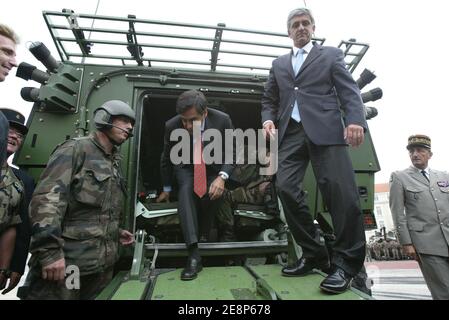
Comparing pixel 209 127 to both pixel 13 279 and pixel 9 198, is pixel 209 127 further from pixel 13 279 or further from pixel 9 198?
pixel 13 279

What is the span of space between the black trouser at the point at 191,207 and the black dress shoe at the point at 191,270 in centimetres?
15

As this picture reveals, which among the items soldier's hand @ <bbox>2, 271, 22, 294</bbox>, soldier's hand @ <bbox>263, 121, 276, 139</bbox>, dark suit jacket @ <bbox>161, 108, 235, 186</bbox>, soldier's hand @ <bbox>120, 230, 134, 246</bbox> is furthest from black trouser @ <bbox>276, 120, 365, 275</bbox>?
soldier's hand @ <bbox>2, 271, 22, 294</bbox>

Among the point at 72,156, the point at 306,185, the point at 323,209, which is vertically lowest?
the point at 323,209

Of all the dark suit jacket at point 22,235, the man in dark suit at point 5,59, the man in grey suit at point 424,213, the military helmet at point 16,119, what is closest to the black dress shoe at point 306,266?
the man in grey suit at point 424,213

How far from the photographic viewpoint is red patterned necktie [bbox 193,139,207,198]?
2645 millimetres

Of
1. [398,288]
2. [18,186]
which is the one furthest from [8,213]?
[398,288]

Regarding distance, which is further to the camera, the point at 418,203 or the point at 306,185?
the point at 418,203

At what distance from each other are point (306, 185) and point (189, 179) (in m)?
1.36

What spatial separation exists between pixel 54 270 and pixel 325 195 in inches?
74.5

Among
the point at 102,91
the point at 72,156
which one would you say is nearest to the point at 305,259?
the point at 72,156

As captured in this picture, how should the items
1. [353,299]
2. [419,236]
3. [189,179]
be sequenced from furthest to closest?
[419,236]
[189,179]
[353,299]

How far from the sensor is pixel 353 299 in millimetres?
1628
